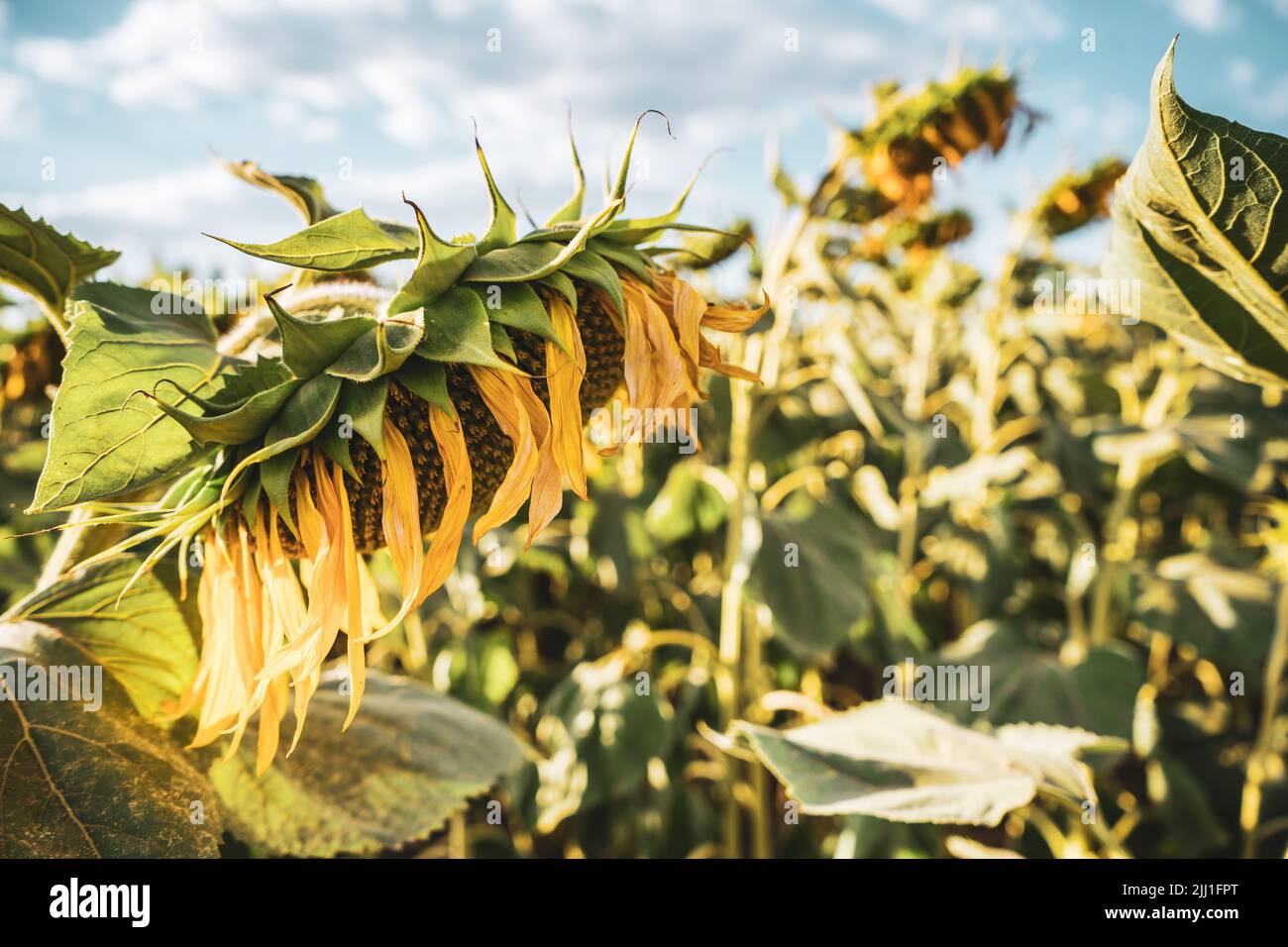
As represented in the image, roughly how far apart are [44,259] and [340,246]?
12.2 inches

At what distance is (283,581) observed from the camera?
20.2 inches

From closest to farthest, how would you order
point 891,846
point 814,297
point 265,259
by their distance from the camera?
point 265,259, point 891,846, point 814,297

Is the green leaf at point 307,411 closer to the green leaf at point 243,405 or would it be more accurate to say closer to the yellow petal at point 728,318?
the green leaf at point 243,405

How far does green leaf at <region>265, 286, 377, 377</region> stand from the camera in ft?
1.45

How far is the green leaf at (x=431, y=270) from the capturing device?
462mm

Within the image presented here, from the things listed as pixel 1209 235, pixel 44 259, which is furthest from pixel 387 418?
pixel 1209 235

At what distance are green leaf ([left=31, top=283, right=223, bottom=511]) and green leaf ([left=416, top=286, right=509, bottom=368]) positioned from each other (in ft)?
0.46

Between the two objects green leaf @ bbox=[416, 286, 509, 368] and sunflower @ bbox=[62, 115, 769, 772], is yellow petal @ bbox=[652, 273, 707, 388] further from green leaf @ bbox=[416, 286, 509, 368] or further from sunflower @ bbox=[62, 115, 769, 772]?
green leaf @ bbox=[416, 286, 509, 368]

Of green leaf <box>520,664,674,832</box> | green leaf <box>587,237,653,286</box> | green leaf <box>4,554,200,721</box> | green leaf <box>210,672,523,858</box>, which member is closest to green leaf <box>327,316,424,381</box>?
green leaf <box>587,237,653,286</box>

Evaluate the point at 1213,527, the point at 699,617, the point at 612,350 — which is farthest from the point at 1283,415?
the point at 612,350

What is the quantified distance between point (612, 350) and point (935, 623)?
2391 millimetres

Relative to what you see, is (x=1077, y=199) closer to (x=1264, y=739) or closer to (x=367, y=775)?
(x=1264, y=739)

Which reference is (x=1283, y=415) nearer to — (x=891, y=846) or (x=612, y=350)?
(x=891, y=846)

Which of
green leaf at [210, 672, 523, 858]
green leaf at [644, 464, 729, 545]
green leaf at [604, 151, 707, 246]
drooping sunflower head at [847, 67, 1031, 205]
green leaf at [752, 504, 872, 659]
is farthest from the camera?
green leaf at [644, 464, 729, 545]
